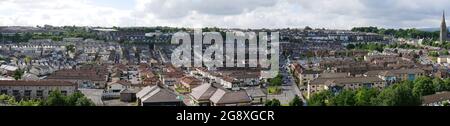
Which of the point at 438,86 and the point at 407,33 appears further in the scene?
the point at 407,33

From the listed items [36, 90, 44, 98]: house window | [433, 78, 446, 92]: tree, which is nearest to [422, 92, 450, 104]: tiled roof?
[433, 78, 446, 92]: tree

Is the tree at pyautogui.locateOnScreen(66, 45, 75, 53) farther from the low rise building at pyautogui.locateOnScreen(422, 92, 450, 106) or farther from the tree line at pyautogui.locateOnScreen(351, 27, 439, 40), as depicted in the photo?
the tree line at pyautogui.locateOnScreen(351, 27, 439, 40)

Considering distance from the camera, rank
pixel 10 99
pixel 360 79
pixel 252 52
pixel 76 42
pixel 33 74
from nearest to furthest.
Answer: pixel 10 99 < pixel 360 79 < pixel 33 74 < pixel 252 52 < pixel 76 42

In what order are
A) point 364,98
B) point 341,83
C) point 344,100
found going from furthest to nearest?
point 341,83, point 364,98, point 344,100

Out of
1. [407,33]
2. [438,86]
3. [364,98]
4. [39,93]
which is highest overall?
[407,33]

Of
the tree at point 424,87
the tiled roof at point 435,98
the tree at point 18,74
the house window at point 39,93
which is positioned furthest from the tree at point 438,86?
the tree at point 18,74

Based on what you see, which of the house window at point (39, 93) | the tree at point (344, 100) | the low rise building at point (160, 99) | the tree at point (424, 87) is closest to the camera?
the tree at point (344, 100)

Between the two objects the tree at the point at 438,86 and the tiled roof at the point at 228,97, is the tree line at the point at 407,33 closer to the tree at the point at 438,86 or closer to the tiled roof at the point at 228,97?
the tree at the point at 438,86

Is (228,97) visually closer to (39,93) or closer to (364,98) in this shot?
(364,98)

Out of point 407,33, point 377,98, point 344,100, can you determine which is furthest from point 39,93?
point 407,33
